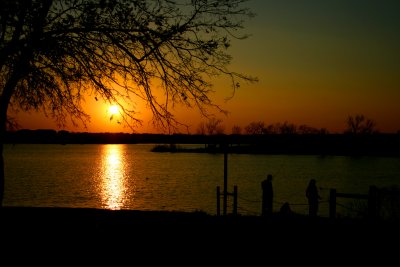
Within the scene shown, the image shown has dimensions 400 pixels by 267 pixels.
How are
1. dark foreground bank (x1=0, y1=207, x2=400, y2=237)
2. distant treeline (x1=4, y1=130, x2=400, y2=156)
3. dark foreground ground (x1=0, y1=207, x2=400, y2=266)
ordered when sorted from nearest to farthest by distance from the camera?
1. dark foreground ground (x1=0, y1=207, x2=400, y2=266)
2. dark foreground bank (x1=0, y1=207, x2=400, y2=237)
3. distant treeline (x1=4, y1=130, x2=400, y2=156)

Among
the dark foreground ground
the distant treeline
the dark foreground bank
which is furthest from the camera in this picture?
the distant treeline

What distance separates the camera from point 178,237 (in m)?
10.5

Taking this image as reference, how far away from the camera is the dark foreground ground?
368 inches

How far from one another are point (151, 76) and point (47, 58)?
7.85 feet

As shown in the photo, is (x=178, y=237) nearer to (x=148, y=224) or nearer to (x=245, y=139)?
(x=148, y=224)

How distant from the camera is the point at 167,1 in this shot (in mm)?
10703

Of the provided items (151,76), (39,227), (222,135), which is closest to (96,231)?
(39,227)

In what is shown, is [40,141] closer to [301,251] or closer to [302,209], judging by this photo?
[301,251]

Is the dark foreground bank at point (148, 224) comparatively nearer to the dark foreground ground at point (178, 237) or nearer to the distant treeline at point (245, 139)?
the dark foreground ground at point (178, 237)

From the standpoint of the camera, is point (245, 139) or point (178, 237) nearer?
point (178, 237)

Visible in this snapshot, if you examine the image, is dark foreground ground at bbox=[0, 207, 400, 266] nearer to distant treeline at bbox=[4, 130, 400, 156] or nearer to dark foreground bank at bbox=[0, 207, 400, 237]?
dark foreground bank at bbox=[0, 207, 400, 237]

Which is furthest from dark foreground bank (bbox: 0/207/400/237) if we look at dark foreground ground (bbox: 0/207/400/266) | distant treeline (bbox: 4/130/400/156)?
distant treeline (bbox: 4/130/400/156)

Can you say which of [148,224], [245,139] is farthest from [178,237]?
[245,139]

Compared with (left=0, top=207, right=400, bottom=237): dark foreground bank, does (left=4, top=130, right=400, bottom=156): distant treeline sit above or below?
above
